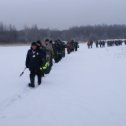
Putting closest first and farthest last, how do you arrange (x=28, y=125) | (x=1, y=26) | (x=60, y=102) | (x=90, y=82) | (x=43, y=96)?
1. (x=28, y=125)
2. (x=60, y=102)
3. (x=43, y=96)
4. (x=90, y=82)
5. (x=1, y=26)

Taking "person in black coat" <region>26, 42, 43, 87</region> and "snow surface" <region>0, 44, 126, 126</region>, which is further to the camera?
"person in black coat" <region>26, 42, 43, 87</region>

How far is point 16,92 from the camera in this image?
489 inches

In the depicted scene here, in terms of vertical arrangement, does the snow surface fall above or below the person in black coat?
below

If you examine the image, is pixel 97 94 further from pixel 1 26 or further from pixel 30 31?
pixel 30 31

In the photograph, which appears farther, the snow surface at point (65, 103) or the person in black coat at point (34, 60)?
the person in black coat at point (34, 60)

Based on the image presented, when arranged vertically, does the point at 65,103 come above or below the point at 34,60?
below

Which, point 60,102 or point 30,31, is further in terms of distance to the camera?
point 30,31

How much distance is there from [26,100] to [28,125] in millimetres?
2961

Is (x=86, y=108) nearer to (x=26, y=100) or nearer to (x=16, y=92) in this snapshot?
(x=26, y=100)

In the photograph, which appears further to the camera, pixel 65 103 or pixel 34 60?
pixel 34 60

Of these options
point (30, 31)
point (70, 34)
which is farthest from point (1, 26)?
point (70, 34)

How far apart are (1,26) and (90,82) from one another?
148 meters

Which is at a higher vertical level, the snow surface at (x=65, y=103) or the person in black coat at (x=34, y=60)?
the person in black coat at (x=34, y=60)

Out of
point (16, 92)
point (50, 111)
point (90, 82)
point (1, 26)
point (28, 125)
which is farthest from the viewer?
point (1, 26)
